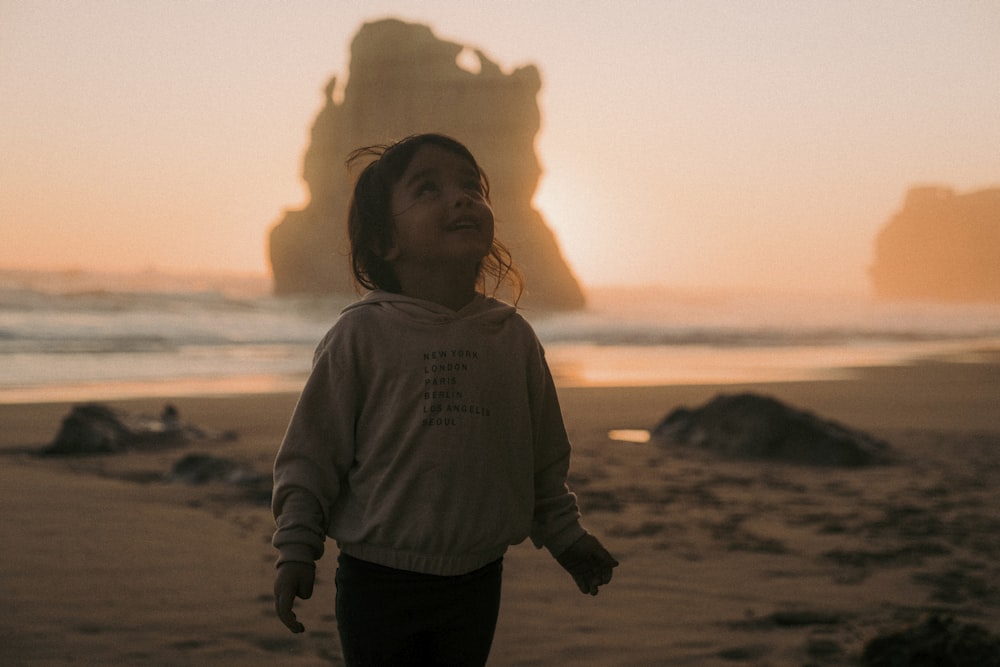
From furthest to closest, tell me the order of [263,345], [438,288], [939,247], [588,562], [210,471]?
[939,247] < [263,345] < [210,471] < [588,562] < [438,288]

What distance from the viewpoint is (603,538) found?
4.79 meters

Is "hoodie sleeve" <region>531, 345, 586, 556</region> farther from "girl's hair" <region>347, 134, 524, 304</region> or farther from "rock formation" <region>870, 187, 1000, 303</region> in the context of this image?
"rock formation" <region>870, 187, 1000, 303</region>

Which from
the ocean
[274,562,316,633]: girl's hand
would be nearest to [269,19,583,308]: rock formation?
the ocean

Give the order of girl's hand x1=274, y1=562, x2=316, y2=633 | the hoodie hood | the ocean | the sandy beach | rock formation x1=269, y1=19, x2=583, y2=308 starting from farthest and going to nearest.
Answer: rock formation x1=269, y1=19, x2=583, y2=308 < the ocean < the sandy beach < the hoodie hood < girl's hand x1=274, y1=562, x2=316, y2=633

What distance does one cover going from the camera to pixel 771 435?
24.2ft

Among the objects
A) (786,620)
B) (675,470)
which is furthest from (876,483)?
(786,620)

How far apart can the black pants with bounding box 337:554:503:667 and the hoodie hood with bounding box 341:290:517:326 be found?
50 centimetres

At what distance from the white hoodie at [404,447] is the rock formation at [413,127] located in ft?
233

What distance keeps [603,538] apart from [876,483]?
8.19 feet

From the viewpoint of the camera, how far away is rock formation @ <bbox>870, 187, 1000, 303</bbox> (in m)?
124

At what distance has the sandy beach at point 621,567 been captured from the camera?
129 inches

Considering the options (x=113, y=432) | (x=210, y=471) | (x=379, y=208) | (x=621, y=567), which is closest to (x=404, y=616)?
(x=379, y=208)

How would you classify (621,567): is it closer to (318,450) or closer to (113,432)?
(318,450)

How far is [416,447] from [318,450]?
0.20 m
